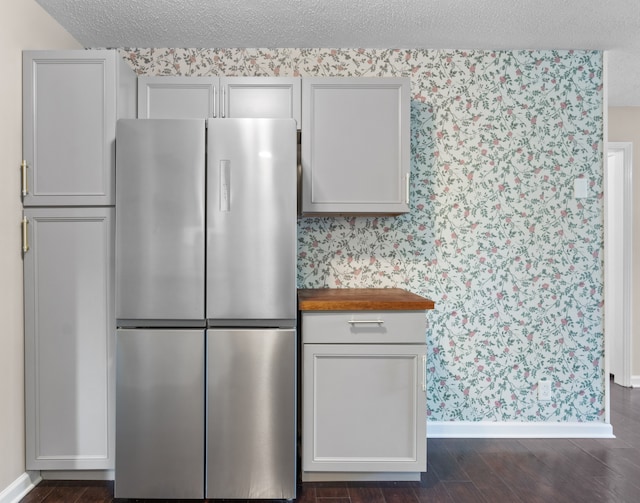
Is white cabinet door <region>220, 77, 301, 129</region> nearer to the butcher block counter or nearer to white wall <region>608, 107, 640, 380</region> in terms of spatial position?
the butcher block counter

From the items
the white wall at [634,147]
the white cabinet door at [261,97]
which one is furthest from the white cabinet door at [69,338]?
the white wall at [634,147]

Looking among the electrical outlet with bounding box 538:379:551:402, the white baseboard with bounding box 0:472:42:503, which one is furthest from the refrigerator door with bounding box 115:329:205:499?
the electrical outlet with bounding box 538:379:551:402

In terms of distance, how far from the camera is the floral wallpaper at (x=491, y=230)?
2684 mm

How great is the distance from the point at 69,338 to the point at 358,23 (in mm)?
2270

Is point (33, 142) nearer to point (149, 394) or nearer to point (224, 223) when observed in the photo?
point (224, 223)

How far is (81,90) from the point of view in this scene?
81.0 inches

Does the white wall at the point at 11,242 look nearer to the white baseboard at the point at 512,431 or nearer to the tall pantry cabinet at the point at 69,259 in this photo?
the tall pantry cabinet at the point at 69,259

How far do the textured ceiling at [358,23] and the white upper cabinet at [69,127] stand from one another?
1.32ft

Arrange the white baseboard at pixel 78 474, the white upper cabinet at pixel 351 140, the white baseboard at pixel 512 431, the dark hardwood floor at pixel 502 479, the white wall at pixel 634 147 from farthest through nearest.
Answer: the white wall at pixel 634 147, the white baseboard at pixel 512 431, the white upper cabinet at pixel 351 140, the white baseboard at pixel 78 474, the dark hardwood floor at pixel 502 479

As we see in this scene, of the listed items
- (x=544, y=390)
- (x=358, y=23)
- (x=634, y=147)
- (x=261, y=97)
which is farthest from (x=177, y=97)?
(x=634, y=147)

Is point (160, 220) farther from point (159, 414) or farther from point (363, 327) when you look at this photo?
point (363, 327)

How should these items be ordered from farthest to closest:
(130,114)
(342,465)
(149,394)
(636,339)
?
1. (636,339)
2. (130,114)
3. (342,465)
4. (149,394)

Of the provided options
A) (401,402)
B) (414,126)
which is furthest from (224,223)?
(414,126)

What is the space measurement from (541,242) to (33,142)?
295cm
